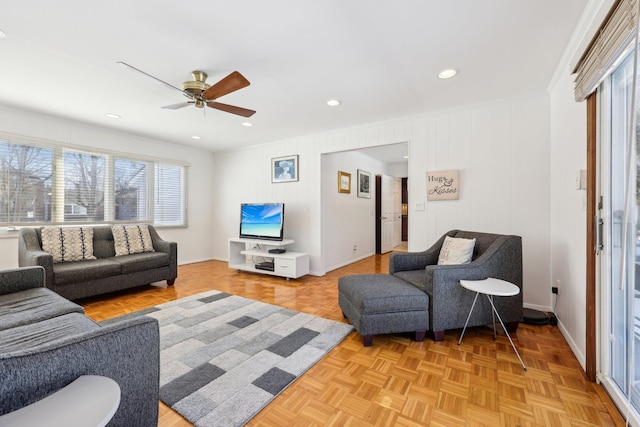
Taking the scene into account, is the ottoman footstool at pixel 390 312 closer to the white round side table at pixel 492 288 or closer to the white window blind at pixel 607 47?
the white round side table at pixel 492 288

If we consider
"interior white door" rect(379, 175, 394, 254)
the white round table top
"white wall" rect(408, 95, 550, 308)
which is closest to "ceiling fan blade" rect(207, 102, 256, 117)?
"white wall" rect(408, 95, 550, 308)

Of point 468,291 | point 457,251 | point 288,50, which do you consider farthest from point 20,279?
point 457,251

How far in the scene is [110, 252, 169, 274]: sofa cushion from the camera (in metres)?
3.49

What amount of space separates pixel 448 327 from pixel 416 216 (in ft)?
5.35

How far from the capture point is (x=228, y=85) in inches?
89.0

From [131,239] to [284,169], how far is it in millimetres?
2541

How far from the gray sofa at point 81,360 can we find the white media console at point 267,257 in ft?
8.80

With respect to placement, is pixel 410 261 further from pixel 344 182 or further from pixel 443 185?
pixel 344 182

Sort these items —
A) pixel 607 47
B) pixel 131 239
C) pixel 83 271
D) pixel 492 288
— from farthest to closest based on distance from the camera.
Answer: pixel 131 239, pixel 83 271, pixel 492 288, pixel 607 47

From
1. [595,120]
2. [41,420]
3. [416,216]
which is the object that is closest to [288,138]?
[416,216]

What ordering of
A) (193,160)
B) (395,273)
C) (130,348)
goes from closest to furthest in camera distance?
(130,348)
(395,273)
(193,160)

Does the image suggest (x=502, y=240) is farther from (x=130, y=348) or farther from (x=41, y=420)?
(x=41, y=420)

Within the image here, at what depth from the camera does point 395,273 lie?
2.81m

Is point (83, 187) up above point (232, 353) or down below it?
above
